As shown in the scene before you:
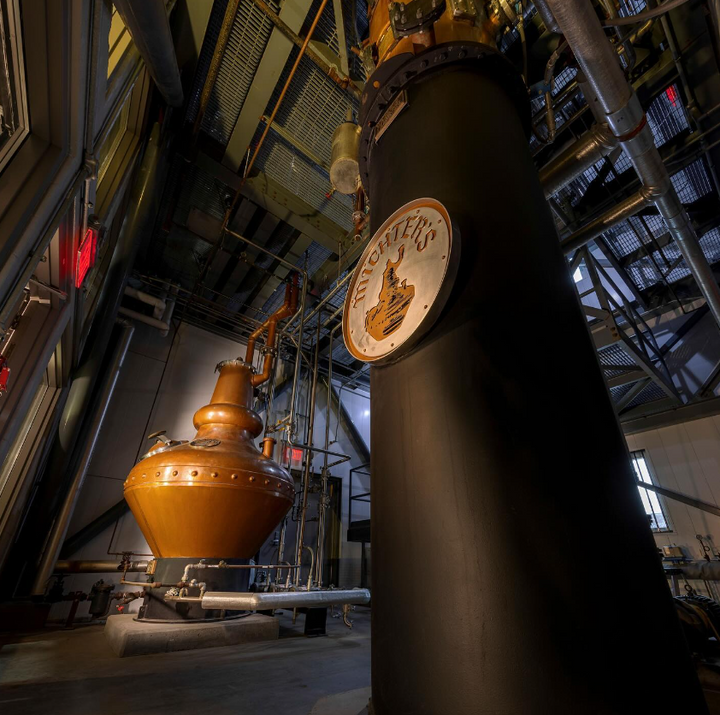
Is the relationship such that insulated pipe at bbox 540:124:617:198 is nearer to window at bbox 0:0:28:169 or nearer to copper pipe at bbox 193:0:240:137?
window at bbox 0:0:28:169

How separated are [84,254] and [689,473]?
9.84 metres

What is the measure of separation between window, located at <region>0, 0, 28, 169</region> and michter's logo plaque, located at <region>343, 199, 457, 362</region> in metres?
1.63

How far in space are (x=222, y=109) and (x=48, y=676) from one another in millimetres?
5643

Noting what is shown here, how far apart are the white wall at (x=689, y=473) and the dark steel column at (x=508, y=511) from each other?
823 cm

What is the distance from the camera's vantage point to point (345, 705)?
125 cm

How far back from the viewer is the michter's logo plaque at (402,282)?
40.5 inches

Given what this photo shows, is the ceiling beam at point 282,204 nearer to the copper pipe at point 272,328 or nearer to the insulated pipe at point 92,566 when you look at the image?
the copper pipe at point 272,328

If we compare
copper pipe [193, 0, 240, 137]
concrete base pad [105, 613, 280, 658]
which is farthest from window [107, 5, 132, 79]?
concrete base pad [105, 613, 280, 658]

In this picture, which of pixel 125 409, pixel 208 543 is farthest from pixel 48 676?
pixel 125 409

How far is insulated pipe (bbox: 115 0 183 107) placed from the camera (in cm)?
276

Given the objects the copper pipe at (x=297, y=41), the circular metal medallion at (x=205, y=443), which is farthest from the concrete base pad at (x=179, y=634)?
the copper pipe at (x=297, y=41)

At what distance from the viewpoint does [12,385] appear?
7.73 feet

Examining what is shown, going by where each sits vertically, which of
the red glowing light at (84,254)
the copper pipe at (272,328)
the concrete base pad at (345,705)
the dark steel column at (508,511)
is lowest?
the concrete base pad at (345,705)

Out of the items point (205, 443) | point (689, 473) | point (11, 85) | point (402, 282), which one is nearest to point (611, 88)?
point (402, 282)
